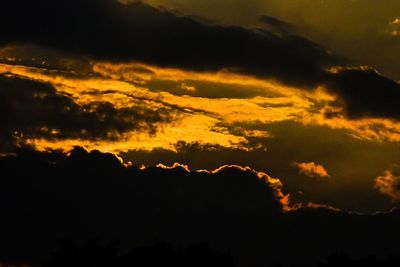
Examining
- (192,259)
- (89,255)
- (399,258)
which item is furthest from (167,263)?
(399,258)

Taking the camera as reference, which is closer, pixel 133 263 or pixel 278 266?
pixel 133 263

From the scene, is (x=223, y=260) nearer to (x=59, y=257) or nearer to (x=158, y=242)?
(x=158, y=242)

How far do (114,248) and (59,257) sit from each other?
5.62 meters

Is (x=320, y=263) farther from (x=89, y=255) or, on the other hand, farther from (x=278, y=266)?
(x=89, y=255)

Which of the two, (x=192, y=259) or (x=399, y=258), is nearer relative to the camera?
(x=192, y=259)

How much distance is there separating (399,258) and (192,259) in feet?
74.2

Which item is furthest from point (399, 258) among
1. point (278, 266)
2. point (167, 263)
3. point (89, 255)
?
point (89, 255)

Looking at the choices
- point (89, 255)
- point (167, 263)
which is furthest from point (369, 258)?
point (89, 255)

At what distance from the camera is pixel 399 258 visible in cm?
9412

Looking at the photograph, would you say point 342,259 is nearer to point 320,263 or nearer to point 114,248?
point 320,263

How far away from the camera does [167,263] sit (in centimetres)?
8712

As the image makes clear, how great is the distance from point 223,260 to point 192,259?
10.5 ft

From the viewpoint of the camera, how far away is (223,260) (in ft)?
292

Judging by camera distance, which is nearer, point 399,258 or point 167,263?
point 167,263
